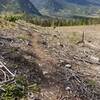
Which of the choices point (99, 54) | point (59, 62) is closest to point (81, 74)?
point (59, 62)

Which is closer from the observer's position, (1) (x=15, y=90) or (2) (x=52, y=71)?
(1) (x=15, y=90)

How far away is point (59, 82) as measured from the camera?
1406 cm

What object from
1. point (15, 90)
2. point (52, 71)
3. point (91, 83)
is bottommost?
point (91, 83)

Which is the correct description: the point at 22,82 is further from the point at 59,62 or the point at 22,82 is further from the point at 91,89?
the point at 59,62

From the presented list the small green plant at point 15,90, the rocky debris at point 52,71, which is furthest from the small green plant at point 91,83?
the small green plant at point 15,90

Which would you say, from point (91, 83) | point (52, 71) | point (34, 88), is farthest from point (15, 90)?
point (91, 83)

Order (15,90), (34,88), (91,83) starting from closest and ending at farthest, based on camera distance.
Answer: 1. (15,90)
2. (34,88)
3. (91,83)

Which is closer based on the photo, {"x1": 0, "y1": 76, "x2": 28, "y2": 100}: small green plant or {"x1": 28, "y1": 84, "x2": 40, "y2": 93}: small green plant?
{"x1": 0, "y1": 76, "x2": 28, "y2": 100}: small green plant

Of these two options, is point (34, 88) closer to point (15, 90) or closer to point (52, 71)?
point (15, 90)

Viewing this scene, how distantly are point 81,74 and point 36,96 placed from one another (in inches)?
140

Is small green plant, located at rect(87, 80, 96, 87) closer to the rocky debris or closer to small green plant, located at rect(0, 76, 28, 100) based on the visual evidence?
the rocky debris

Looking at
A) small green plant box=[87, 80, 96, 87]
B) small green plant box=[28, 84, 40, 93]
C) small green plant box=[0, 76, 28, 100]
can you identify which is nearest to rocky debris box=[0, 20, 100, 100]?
small green plant box=[87, 80, 96, 87]

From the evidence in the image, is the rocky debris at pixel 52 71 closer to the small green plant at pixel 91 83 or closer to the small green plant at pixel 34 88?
the small green plant at pixel 91 83

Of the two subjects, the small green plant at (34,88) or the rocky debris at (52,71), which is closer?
the small green plant at (34,88)
